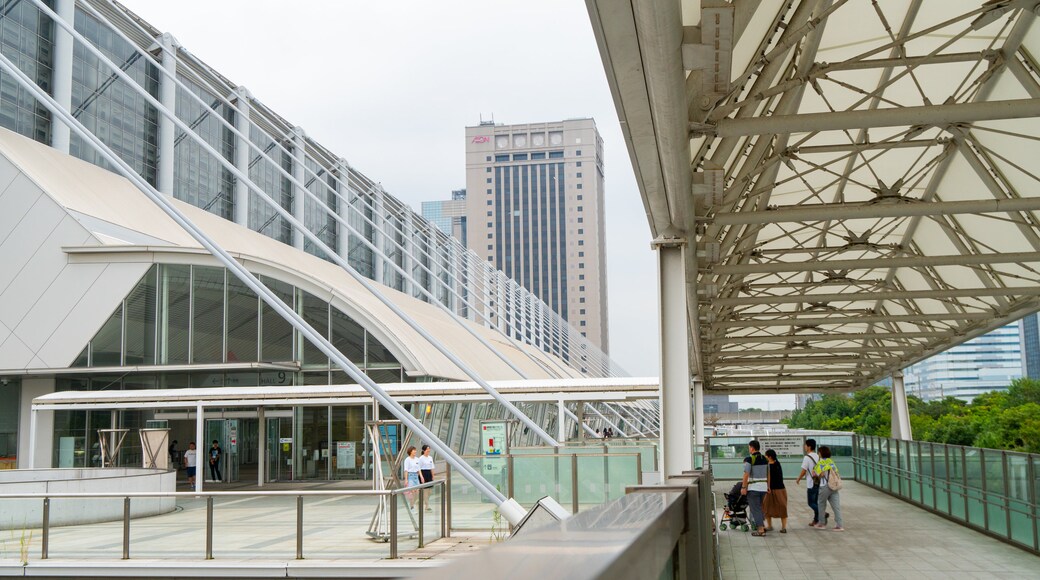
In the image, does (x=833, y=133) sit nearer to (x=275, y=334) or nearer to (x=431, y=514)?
(x=431, y=514)

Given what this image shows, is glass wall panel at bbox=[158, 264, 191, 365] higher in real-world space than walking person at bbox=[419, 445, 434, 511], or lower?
higher

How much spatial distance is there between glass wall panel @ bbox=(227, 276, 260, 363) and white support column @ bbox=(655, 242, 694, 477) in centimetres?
2087

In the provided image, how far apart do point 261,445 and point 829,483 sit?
56.2ft

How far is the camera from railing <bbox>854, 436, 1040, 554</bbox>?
1404cm

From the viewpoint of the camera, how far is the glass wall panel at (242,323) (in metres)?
30.1

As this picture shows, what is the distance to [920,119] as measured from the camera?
8.66m

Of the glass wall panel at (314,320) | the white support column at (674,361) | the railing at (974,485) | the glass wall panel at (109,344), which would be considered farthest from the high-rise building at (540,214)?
the white support column at (674,361)

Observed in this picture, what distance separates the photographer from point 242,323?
99.2ft

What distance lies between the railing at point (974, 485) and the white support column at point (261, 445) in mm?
16791

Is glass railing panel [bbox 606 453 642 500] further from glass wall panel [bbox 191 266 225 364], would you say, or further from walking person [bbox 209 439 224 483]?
glass wall panel [bbox 191 266 225 364]

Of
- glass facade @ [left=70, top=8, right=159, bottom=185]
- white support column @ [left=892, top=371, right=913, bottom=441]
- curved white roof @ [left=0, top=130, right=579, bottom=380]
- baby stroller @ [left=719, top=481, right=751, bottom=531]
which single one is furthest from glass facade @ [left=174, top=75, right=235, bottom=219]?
baby stroller @ [left=719, top=481, right=751, bottom=531]

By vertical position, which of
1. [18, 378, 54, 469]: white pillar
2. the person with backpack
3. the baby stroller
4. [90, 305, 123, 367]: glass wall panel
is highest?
[90, 305, 123, 367]: glass wall panel

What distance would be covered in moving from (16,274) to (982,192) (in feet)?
85.0

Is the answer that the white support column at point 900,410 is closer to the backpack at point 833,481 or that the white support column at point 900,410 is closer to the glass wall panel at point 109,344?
the backpack at point 833,481
